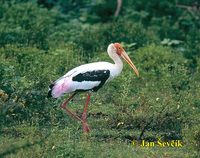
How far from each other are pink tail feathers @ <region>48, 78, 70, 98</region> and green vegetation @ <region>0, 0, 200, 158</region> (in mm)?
278

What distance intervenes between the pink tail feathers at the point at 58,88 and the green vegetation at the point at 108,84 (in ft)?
0.91

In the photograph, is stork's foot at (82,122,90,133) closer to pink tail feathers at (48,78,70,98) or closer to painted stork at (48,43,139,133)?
painted stork at (48,43,139,133)

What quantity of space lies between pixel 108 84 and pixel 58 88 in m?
2.28

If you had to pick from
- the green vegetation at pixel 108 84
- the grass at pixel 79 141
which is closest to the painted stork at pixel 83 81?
the green vegetation at pixel 108 84

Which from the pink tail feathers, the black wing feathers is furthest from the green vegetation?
the black wing feathers

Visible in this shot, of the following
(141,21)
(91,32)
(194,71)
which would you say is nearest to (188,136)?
(194,71)

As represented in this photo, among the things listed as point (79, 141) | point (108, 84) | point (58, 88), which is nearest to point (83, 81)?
point (58, 88)

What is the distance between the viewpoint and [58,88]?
11875 mm

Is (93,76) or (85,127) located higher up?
(93,76)

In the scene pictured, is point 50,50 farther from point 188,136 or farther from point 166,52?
point 188,136

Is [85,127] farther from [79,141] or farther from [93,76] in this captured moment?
[79,141]

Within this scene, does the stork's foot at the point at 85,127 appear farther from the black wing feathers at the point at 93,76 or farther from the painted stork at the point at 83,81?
the black wing feathers at the point at 93,76

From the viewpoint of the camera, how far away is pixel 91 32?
17812 mm

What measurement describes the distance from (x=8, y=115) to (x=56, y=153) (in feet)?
6.23
